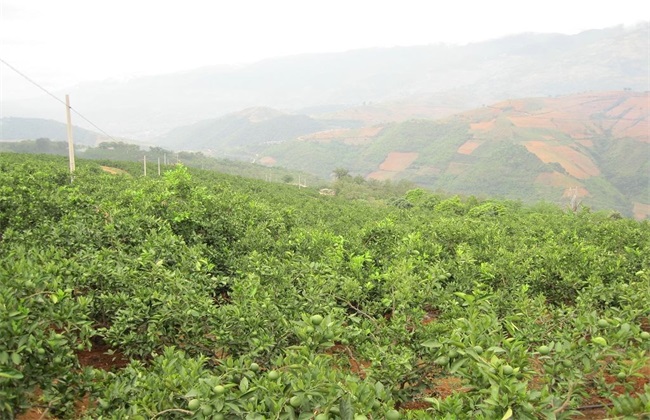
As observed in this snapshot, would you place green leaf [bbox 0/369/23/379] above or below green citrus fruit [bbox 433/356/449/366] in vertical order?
above

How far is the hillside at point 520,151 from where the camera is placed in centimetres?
9794

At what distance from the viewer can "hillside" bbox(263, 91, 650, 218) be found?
9794cm

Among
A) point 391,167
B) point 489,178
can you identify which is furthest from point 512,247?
point 391,167

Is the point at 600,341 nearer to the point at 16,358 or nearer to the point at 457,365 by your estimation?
the point at 457,365

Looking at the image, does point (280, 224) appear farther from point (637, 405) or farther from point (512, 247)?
point (637, 405)

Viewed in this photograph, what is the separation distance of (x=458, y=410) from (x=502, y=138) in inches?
5523

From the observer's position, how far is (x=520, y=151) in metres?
114

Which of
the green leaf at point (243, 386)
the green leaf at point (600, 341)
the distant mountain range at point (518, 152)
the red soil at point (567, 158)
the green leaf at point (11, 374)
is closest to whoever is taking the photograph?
the green leaf at point (11, 374)

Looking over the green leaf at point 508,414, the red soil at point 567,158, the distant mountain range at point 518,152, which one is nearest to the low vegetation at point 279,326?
the green leaf at point 508,414

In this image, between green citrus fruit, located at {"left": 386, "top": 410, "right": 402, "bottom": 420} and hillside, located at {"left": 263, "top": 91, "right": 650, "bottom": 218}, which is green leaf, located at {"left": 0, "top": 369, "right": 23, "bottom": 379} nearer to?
green citrus fruit, located at {"left": 386, "top": 410, "right": 402, "bottom": 420}

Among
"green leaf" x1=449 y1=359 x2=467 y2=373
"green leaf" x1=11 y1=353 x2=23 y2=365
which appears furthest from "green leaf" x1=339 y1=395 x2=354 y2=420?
"green leaf" x1=11 y1=353 x2=23 y2=365

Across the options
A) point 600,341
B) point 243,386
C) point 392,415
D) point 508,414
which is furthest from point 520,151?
point 243,386

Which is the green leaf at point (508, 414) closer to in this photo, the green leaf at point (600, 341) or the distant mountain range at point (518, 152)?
the green leaf at point (600, 341)

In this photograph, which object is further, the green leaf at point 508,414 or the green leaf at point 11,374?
the green leaf at point 11,374
